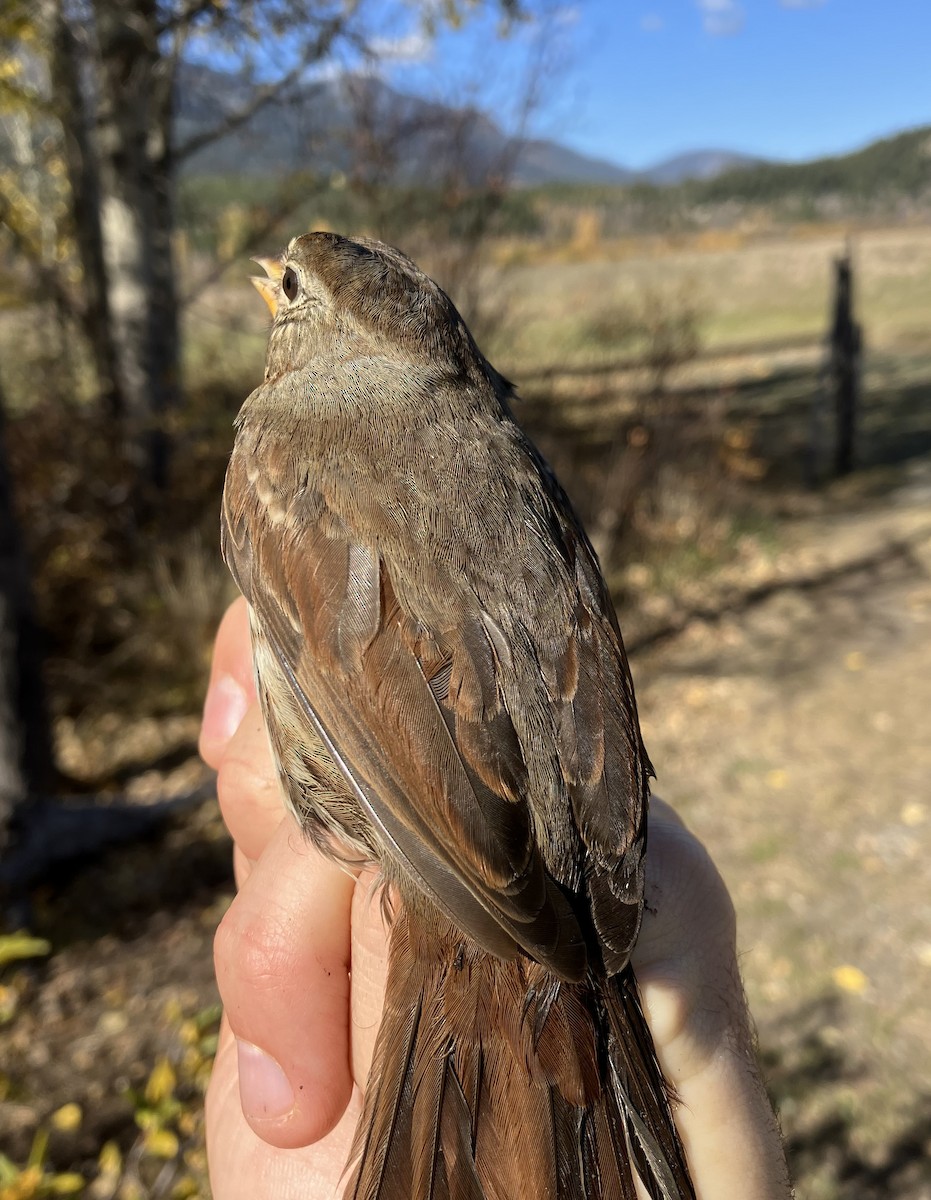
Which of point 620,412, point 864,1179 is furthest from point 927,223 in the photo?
point 864,1179

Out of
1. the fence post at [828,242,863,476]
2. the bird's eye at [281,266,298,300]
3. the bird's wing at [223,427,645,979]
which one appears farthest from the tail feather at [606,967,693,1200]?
the fence post at [828,242,863,476]

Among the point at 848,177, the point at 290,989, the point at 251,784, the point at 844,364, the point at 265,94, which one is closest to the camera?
the point at 290,989

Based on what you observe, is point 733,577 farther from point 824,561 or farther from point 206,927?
point 206,927

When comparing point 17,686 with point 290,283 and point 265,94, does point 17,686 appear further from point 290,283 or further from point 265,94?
point 265,94

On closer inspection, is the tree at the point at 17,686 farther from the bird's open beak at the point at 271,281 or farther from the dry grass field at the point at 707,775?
the bird's open beak at the point at 271,281

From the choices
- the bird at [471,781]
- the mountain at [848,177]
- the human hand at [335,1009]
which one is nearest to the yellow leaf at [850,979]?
the human hand at [335,1009]

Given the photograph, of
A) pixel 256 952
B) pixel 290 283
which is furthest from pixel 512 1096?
pixel 290 283

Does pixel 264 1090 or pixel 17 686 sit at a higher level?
pixel 264 1090
